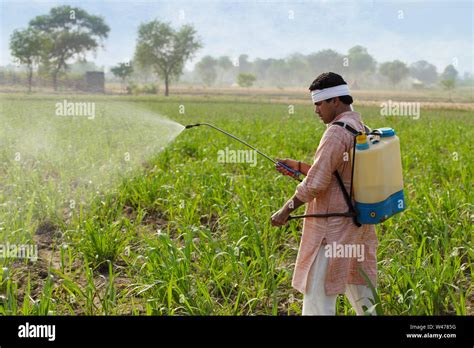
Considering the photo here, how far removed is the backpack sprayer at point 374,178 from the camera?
267cm

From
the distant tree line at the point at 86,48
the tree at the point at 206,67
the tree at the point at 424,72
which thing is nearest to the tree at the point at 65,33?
the distant tree line at the point at 86,48

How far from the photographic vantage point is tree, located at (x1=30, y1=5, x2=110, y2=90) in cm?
7500

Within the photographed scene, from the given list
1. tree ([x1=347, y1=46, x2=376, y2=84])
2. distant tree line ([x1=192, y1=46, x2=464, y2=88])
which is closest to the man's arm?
distant tree line ([x1=192, y1=46, x2=464, y2=88])

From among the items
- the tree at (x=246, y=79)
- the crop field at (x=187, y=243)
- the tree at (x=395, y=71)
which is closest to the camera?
the crop field at (x=187, y=243)

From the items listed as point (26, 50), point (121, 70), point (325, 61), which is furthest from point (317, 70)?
point (26, 50)

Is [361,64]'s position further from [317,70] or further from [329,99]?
[329,99]

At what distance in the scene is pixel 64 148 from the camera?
1041 centimetres

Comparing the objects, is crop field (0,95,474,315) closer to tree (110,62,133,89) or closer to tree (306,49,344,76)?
tree (110,62,133,89)

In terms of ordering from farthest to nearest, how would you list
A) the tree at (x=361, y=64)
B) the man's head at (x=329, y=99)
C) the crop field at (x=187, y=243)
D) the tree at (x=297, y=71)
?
1. the tree at (x=297, y=71)
2. the tree at (x=361, y=64)
3. the crop field at (x=187, y=243)
4. the man's head at (x=329, y=99)

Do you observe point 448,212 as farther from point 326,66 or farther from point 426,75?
point 426,75

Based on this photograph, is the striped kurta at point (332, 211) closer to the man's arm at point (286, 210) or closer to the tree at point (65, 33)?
the man's arm at point (286, 210)

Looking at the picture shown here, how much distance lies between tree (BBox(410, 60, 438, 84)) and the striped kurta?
584 ft

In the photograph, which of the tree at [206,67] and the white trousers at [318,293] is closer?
the white trousers at [318,293]

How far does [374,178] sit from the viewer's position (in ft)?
8.88
